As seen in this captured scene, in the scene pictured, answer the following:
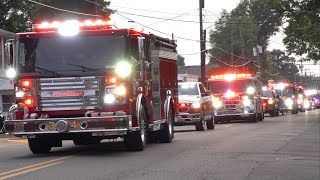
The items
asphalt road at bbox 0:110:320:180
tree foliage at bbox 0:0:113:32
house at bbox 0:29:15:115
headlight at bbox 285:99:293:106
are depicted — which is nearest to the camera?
asphalt road at bbox 0:110:320:180

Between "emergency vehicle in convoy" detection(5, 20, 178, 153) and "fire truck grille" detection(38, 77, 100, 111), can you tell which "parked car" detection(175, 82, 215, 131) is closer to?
"emergency vehicle in convoy" detection(5, 20, 178, 153)

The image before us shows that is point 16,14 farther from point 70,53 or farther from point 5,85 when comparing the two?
point 70,53

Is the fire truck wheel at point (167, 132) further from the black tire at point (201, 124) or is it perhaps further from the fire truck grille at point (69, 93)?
the black tire at point (201, 124)

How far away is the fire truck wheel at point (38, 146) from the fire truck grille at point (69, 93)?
4.17 ft

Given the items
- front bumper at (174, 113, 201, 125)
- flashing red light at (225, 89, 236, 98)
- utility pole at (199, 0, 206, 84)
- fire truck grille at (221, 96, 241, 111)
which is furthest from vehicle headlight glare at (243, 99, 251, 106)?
utility pole at (199, 0, 206, 84)

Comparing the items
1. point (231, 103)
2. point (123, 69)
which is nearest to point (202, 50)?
point (231, 103)

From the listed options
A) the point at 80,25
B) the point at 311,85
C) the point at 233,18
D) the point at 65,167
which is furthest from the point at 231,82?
the point at 311,85

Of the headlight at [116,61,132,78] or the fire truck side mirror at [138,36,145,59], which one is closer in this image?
the headlight at [116,61,132,78]

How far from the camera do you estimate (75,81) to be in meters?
12.5

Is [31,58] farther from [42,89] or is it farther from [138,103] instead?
[138,103]

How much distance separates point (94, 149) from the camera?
14.6 metres

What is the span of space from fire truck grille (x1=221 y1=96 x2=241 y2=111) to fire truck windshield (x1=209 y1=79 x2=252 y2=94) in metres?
0.42

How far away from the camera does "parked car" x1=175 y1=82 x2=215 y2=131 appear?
74.3 ft

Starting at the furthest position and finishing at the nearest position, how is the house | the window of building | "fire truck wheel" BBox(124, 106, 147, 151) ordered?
the window of building < the house < "fire truck wheel" BBox(124, 106, 147, 151)
